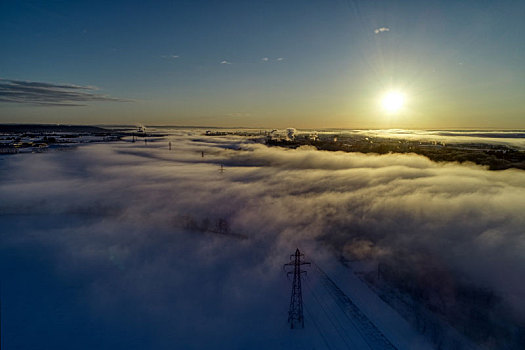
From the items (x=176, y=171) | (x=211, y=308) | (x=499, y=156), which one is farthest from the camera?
Answer: (x=176, y=171)

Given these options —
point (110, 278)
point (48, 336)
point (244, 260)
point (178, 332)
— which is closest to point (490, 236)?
point (244, 260)

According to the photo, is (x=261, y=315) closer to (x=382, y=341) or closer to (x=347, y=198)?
(x=382, y=341)

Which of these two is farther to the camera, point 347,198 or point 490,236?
point 347,198

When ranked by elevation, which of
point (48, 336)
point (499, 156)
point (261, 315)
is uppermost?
point (499, 156)

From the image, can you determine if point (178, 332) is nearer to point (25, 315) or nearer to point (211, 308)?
point (211, 308)

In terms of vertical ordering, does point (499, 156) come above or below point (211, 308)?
above

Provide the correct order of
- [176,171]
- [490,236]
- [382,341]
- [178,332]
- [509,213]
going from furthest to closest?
[176,171] < [509,213] < [490,236] < [178,332] < [382,341]
